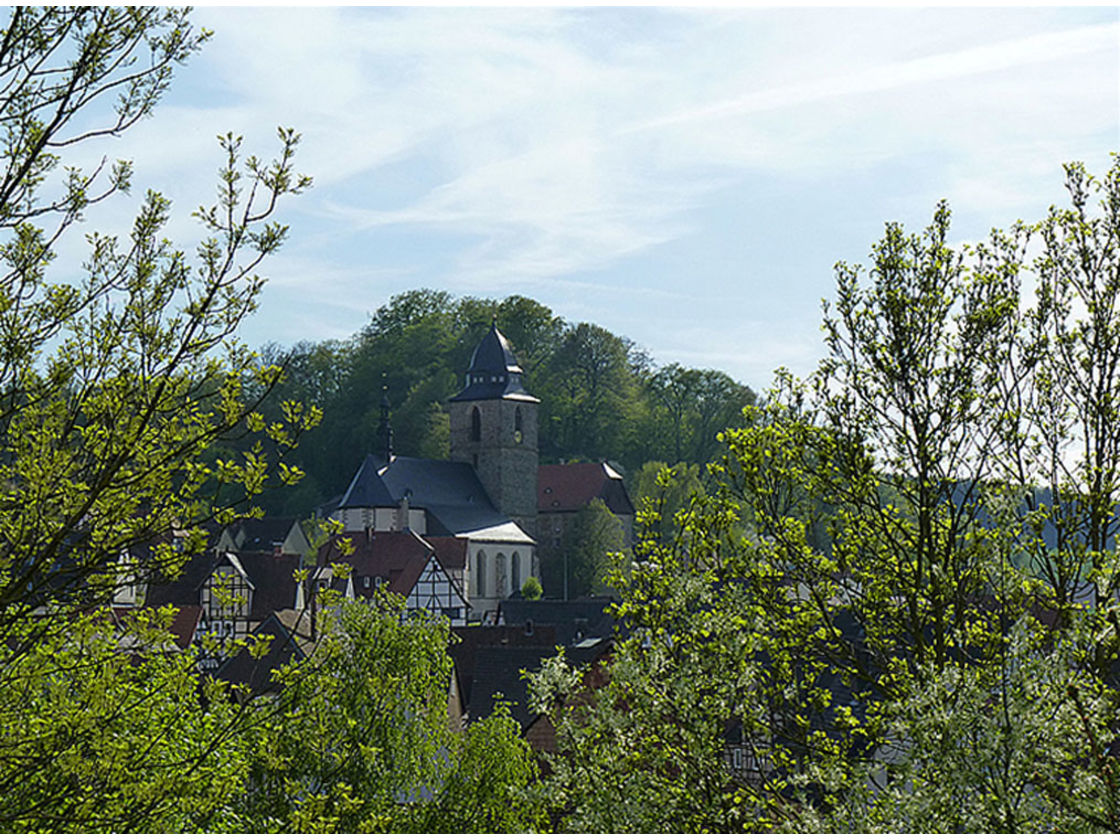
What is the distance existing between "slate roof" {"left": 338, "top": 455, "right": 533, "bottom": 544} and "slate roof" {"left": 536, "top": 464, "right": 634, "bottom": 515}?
182 inches

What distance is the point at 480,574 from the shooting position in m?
70.2

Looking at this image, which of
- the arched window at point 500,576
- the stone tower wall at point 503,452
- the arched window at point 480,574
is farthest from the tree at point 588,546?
the arched window at point 480,574

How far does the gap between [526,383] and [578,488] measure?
1240cm

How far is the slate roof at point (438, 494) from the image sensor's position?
70.2 metres

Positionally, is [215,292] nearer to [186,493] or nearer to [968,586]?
[186,493]

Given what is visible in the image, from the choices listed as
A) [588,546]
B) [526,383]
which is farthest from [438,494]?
[526,383]

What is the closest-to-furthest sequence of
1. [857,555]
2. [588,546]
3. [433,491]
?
[857,555] → [588,546] → [433,491]

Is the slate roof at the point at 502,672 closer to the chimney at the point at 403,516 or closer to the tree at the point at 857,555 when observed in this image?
the tree at the point at 857,555

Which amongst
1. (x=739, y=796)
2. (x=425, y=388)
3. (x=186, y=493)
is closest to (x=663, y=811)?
(x=739, y=796)

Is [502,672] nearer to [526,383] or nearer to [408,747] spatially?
[408,747]

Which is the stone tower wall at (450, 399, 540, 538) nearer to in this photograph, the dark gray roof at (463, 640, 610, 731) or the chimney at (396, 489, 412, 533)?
the chimney at (396, 489, 412, 533)

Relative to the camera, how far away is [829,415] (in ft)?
28.9

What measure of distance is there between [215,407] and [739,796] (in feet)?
12.9

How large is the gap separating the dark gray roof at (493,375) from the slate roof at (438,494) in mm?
4553
